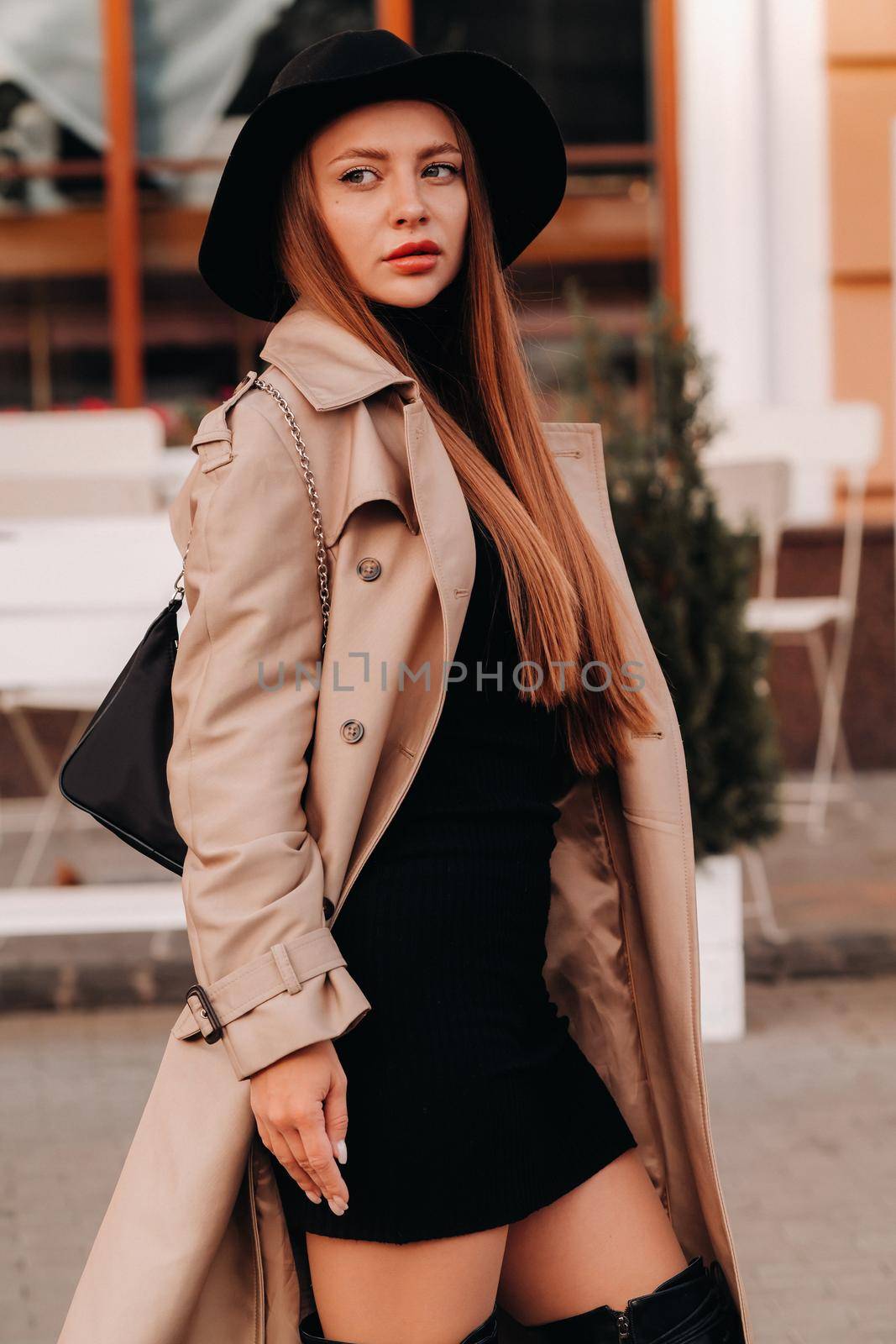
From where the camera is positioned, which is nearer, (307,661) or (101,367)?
(307,661)

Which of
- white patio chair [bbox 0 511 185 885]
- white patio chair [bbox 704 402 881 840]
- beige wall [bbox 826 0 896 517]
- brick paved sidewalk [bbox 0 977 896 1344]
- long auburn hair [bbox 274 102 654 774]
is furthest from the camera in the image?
beige wall [bbox 826 0 896 517]

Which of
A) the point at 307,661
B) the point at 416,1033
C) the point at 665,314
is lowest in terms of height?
the point at 416,1033

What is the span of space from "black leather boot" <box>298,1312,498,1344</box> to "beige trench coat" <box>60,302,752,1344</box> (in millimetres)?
19

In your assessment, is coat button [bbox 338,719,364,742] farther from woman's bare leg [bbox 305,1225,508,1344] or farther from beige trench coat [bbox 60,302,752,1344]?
woman's bare leg [bbox 305,1225,508,1344]

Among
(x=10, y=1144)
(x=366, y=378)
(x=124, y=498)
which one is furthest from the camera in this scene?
(x=124, y=498)

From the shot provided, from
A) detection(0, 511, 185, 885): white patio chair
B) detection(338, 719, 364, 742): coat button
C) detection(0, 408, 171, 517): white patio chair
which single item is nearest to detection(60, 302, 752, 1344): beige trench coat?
detection(338, 719, 364, 742): coat button

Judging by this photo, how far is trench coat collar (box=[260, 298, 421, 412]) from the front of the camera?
1.66 meters

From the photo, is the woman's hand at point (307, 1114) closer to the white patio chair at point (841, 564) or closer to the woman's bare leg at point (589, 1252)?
the woman's bare leg at point (589, 1252)

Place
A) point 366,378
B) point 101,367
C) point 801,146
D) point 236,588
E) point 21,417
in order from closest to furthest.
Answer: point 236,588, point 366,378, point 21,417, point 801,146, point 101,367

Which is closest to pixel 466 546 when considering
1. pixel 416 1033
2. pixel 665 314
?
pixel 416 1033

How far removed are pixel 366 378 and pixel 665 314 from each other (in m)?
3.22

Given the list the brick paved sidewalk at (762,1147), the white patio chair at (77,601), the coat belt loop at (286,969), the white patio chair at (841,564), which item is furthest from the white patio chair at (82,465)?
the coat belt loop at (286,969)

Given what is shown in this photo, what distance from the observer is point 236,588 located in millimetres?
1562

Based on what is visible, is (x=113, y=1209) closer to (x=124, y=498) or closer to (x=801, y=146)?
(x=124, y=498)
